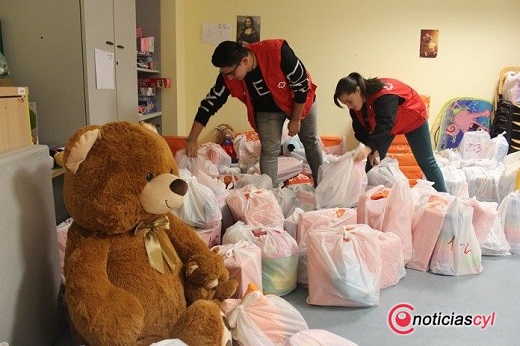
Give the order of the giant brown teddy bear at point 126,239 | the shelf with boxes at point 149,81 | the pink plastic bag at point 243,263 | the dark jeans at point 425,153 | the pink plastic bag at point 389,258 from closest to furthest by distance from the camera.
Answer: the giant brown teddy bear at point 126,239
the pink plastic bag at point 243,263
the pink plastic bag at point 389,258
the dark jeans at point 425,153
the shelf with boxes at point 149,81

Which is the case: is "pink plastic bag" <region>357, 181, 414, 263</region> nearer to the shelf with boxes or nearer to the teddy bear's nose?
the teddy bear's nose

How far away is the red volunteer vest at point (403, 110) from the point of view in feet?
7.75

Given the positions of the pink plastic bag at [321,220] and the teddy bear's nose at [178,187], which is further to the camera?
the pink plastic bag at [321,220]

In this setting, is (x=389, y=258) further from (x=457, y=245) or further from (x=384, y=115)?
(x=384, y=115)

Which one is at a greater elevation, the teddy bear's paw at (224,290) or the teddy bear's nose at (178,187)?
the teddy bear's nose at (178,187)

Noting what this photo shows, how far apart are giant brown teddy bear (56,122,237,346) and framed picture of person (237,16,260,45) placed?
2.83 meters

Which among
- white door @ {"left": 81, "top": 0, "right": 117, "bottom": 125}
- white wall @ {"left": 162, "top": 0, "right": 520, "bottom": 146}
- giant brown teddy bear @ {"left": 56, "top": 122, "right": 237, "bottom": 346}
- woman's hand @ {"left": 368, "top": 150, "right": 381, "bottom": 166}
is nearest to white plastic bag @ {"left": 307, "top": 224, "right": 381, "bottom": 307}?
giant brown teddy bear @ {"left": 56, "top": 122, "right": 237, "bottom": 346}

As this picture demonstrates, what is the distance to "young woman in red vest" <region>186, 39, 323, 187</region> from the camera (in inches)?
86.8

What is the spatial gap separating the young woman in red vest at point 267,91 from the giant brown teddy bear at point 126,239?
3.59ft

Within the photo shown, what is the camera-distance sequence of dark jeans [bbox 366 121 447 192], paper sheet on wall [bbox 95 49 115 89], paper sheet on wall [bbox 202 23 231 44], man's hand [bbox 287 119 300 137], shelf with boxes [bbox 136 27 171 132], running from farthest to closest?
paper sheet on wall [bbox 202 23 231 44] < shelf with boxes [bbox 136 27 171 132] < dark jeans [bbox 366 121 447 192] < man's hand [bbox 287 119 300 137] < paper sheet on wall [bbox 95 49 115 89]

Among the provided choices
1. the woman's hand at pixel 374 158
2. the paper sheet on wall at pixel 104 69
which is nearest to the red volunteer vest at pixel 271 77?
the woman's hand at pixel 374 158

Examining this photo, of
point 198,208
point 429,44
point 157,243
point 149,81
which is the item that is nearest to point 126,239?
point 157,243

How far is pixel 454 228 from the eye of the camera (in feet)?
6.08

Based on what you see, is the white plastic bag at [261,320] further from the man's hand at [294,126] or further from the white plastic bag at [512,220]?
the white plastic bag at [512,220]
